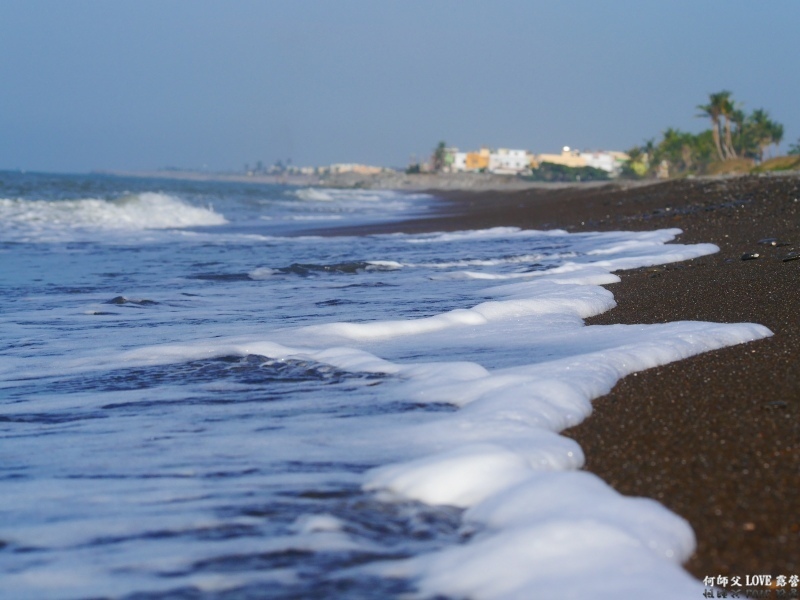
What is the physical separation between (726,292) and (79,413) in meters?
3.89

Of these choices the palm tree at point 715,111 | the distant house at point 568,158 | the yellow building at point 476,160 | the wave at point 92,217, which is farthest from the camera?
the yellow building at point 476,160

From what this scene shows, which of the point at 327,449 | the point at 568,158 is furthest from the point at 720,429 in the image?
the point at 568,158

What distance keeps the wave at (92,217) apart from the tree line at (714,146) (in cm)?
4303

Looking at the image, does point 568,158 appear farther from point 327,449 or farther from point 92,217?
point 327,449

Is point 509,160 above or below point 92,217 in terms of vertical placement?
above

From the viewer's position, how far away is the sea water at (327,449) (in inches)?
75.9

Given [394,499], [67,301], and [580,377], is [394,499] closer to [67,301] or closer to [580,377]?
[580,377]

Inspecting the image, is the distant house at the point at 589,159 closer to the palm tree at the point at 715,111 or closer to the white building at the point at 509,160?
the white building at the point at 509,160

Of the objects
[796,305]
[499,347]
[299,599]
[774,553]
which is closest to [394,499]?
[299,599]

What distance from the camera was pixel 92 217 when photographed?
20484 millimetres

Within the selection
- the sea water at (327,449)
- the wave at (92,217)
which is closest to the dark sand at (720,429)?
the sea water at (327,449)

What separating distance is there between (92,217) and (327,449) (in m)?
Result: 19.2

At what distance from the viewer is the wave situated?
18.3m

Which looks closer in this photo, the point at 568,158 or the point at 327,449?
the point at 327,449
